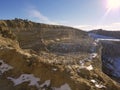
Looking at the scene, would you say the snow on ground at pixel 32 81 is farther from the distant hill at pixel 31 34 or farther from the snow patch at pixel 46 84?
the distant hill at pixel 31 34

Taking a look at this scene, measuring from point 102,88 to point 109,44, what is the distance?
40.0 m

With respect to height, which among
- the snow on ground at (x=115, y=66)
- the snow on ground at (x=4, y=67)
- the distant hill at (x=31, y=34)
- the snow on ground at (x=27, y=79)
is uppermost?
the snow on ground at (x=4, y=67)

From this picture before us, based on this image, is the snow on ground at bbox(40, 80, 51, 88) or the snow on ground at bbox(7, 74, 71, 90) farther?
the snow on ground at bbox(40, 80, 51, 88)

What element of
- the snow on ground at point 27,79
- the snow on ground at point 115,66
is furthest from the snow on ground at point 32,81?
the snow on ground at point 115,66

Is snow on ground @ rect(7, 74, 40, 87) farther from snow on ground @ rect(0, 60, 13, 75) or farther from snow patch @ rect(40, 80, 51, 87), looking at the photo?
snow on ground @ rect(0, 60, 13, 75)

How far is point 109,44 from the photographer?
51.3 metres

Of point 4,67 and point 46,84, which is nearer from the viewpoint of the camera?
point 46,84

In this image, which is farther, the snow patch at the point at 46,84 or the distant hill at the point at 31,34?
the distant hill at the point at 31,34

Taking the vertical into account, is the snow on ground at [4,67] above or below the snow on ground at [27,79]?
above

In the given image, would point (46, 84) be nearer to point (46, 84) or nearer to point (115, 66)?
point (46, 84)

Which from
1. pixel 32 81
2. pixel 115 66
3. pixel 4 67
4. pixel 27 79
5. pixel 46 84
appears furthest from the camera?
pixel 115 66

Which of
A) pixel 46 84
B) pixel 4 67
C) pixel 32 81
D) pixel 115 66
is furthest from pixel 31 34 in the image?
pixel 46 84

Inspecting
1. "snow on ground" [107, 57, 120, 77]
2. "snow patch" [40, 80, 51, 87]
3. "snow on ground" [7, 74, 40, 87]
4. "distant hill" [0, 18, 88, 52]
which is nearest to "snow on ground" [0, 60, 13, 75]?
"snow on ground" [7, 74, 40, 87]

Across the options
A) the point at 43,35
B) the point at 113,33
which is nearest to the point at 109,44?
the point at 43,35
